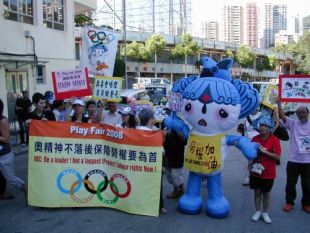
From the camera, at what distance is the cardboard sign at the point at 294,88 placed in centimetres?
677

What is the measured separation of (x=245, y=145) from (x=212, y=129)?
20.1 inches

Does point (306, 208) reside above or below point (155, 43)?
below

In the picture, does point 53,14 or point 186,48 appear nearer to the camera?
point 53,14

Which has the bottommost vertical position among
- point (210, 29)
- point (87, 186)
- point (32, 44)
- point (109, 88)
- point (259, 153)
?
point (87, 186)

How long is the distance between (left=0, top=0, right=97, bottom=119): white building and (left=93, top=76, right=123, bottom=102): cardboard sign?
8503 mm

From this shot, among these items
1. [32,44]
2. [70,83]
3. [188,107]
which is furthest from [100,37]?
[32,44]

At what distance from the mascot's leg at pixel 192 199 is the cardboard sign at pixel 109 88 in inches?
86.0

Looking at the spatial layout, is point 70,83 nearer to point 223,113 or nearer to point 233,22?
point 223,113

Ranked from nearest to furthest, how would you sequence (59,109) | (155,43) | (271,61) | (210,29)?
(59,109), (155,43), (271,61), (210,29)

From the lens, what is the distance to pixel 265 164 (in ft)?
18.8

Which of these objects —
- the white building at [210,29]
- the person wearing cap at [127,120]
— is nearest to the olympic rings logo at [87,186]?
the person wearing cap at [127,120]

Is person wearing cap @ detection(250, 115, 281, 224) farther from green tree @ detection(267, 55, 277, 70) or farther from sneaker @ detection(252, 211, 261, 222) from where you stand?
green tree @ detection(267, 55, 277, 70)

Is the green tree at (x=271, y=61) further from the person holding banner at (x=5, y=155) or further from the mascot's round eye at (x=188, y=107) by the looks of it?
the person holding banner at (x=5, y=155)

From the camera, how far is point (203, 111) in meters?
5.93
